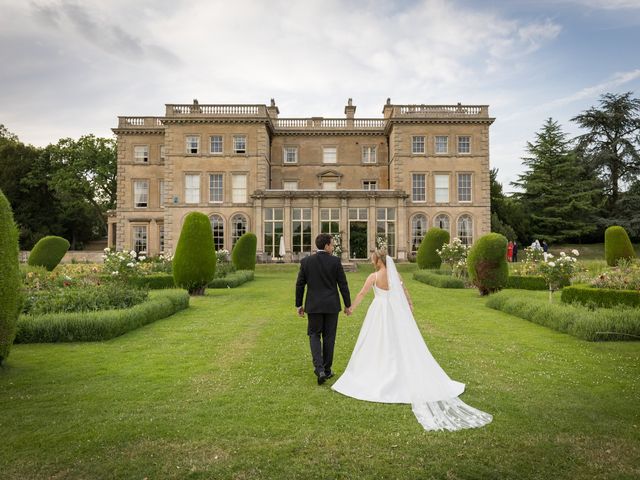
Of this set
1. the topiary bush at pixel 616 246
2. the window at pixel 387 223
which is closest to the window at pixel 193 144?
the window at pixel 387 223

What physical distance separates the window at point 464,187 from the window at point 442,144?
2045mm

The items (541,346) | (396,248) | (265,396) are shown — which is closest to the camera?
(265,396)

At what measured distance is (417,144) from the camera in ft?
110

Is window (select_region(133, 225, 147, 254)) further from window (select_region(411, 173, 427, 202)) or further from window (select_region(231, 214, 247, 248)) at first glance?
window (select_region(411, 173, 427, 202))

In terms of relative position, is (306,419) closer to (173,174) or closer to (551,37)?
(551,37)

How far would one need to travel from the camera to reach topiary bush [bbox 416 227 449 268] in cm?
2269

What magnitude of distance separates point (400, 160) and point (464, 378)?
28.7m

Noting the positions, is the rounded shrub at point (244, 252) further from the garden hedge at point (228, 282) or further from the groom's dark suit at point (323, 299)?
the groom's dark suit at point (323, 299)

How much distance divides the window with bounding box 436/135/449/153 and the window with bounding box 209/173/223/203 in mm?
15257

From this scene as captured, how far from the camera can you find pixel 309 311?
18.4 feet


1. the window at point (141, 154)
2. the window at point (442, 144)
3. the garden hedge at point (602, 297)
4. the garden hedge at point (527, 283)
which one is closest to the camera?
the garden hedge at point (602, 297)

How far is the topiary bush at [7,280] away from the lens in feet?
18.4

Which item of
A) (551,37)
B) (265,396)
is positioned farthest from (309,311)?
(551,37)

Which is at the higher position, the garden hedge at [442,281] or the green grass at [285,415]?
the garden hedge at [442,281]
